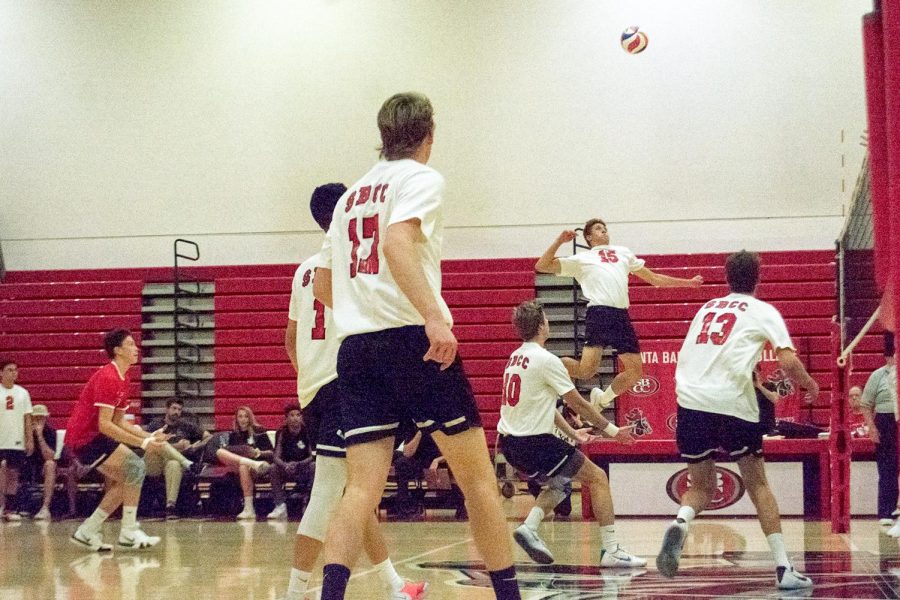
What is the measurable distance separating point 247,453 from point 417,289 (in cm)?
1037

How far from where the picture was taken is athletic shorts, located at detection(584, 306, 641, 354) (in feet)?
35.1

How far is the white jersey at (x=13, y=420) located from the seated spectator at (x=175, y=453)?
1.58 m

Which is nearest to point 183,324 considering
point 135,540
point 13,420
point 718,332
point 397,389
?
point 13,420

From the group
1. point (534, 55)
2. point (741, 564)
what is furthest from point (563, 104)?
point (741, 564)

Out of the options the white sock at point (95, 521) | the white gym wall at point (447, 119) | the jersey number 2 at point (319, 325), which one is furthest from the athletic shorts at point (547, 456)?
the white gym wall at point (447, 119)

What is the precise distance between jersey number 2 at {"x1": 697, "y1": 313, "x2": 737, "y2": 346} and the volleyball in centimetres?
895

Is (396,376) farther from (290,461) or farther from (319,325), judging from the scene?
(290,461)

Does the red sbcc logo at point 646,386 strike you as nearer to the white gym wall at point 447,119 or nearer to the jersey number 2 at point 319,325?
the white gym wall at point 447,119

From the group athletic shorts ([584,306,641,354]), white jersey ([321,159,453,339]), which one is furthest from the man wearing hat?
white jersey ([321,159,453,339])

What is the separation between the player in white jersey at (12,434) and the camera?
13.6 metres

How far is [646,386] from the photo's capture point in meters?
12.0

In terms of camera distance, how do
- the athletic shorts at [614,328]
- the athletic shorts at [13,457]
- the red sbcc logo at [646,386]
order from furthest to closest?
the athletic shorts at [13,457] → the red sbcc logo at [646,386] → the athletic shorts at [614,328]

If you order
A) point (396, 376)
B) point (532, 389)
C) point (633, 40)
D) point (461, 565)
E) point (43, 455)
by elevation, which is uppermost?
point (633, 40)

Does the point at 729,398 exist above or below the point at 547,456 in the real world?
above
